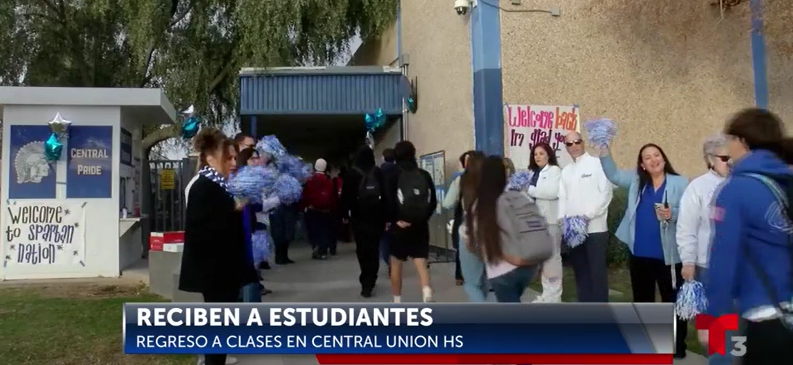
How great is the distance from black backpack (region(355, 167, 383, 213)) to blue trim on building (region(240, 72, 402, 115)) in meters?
6.28

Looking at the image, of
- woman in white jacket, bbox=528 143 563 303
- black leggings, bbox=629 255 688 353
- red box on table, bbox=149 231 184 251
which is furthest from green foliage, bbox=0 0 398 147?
black leggings, bbox=629 255 688 353

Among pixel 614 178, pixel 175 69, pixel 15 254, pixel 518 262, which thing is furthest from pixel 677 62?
pixel 175 69

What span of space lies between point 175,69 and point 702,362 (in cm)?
1517

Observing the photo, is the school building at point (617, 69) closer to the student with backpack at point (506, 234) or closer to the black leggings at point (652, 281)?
the black leggings at point (652, 281)

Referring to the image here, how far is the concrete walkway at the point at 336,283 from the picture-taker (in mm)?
7922

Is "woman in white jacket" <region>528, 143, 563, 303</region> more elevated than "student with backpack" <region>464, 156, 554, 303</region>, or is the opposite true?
"woman in white jacket" <region>528, 143, 563, 303</region>

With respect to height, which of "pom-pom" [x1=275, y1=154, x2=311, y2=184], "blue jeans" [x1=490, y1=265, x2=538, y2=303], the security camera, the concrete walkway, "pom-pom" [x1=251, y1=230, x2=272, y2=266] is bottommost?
the concrete walkway

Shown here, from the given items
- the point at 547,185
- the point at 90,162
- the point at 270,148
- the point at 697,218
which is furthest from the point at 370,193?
the point at 90,162

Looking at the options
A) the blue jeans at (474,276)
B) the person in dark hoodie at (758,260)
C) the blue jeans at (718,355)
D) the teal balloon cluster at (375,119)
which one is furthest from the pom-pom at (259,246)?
the teal balloon cluster at (375,119)

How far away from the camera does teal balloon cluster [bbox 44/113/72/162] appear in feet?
31.9

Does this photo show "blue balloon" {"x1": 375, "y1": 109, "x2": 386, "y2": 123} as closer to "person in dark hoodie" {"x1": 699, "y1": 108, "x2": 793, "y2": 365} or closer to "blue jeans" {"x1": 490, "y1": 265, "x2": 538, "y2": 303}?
"blue jeans" {"x1": 490, "y1": 265, "x2": 538, "y2": 303}

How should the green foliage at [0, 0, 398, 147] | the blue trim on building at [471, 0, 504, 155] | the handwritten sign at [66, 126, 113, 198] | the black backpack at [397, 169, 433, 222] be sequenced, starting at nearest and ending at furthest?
the black backpack at [397, 169, 433, 222]
the handwritten sign at [66, 126, 113, 198]
the blue trim on building at [471, 0, 504, 155]
the green foliage at [0, 0, 398, 147]

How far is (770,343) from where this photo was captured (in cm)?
280

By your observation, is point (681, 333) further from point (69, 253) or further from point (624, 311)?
point (69, 253)
